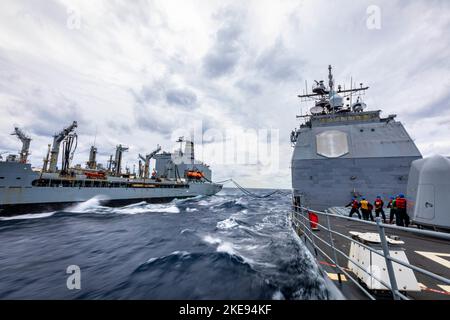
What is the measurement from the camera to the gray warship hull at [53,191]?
67.1 feet

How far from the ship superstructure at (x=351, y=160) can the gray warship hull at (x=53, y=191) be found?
101ft

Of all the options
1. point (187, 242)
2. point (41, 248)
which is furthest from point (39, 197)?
point (187, 242)

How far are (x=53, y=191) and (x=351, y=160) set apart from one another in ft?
117

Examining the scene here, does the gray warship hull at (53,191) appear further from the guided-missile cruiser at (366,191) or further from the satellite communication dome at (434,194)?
the satellite communication dome at (434,194)

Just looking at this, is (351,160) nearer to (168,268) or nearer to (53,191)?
(168,268)

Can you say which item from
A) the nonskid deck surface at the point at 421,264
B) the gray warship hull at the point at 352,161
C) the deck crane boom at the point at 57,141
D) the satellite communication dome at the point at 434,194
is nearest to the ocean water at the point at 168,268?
the nonskid deck surface at the point at 421,264

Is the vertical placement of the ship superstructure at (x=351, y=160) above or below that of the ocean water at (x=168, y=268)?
above

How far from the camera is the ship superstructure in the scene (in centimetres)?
1148


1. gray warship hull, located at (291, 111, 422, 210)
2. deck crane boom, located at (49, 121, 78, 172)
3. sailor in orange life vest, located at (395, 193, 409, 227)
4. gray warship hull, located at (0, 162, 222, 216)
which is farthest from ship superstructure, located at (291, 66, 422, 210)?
deck crane boom, located at (49, 121, 78, 172)

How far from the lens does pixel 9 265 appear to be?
6.62 metres

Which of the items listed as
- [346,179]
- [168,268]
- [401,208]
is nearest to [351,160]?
[346,179]
